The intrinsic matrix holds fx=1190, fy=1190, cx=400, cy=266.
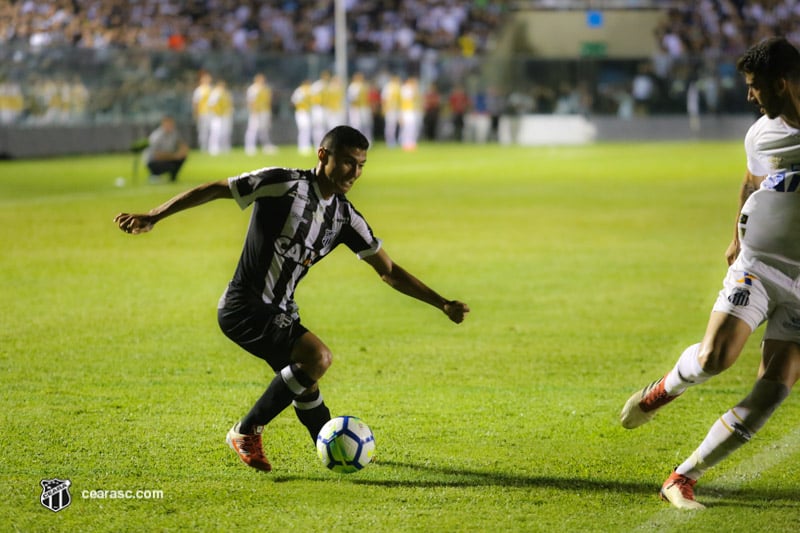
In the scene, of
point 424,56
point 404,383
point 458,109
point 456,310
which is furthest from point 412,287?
point 424,56

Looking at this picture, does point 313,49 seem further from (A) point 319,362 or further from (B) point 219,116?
(A) point 319,362

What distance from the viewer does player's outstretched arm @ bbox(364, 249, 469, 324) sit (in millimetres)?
6008

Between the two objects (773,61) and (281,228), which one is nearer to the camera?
(773,61)

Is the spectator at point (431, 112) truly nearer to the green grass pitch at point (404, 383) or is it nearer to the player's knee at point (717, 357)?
the green grass pitch at point (404, 383)

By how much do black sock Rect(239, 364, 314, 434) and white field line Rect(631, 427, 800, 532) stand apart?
67.9 inches

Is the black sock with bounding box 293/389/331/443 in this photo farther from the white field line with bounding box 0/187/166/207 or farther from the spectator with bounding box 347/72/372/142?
the spectator with bounding box 347/72/372/142

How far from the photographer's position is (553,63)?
46094mm

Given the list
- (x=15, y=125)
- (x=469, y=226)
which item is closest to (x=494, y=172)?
(x=469, y=226)

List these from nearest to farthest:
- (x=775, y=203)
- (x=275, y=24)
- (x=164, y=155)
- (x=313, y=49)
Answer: (x=775, y=203) → (x=164, y=155) → (x=313, y=49) → (x=275, y=24)

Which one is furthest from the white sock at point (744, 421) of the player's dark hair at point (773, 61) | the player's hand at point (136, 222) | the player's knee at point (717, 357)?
the player's hand at point (136, 222)

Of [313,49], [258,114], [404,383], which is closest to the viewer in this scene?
[404,383]

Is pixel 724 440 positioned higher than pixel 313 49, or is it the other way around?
pixel 724 440

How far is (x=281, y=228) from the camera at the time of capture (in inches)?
225

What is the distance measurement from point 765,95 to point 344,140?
190 centimetres
